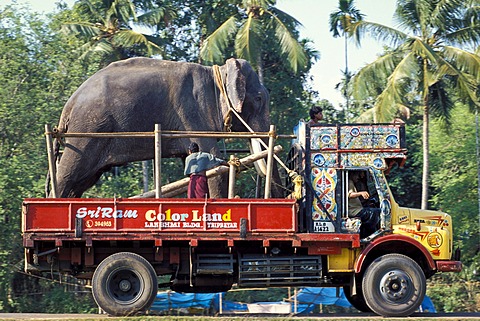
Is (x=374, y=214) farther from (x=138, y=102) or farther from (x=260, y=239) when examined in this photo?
(x=138, y=102)

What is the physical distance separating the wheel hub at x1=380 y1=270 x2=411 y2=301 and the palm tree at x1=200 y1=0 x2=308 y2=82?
45.5ft

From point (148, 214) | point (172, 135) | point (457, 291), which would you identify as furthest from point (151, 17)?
point (148, 214)

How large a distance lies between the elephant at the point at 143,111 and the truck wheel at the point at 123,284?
1852mm

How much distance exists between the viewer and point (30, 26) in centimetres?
2475

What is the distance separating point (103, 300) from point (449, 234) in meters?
4.86

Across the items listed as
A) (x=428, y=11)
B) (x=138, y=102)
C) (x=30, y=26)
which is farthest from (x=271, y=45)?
(x=138, y=102)

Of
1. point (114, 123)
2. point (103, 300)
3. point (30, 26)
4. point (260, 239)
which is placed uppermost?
point (30, 26)

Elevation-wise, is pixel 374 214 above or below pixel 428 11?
below

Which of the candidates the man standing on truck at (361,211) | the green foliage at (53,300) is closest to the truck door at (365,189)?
the man standing on truck at (361,211)

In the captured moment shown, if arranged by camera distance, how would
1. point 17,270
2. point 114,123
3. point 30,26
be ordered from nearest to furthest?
point 114,123 < point 17,270 < point 30,26

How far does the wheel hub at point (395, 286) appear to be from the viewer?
12.6 m

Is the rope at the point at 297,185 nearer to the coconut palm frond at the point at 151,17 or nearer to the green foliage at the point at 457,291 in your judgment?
the green foliage at the point at 457,291

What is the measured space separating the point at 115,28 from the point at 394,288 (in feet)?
55.9

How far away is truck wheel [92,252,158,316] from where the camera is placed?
12.3m
